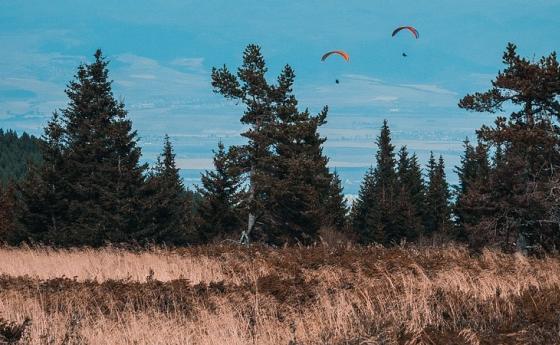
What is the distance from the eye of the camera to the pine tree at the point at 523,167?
19.5 m

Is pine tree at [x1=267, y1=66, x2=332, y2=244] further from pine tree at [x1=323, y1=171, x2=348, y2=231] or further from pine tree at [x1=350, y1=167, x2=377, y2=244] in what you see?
pine tree at [x1=350, y1=167, x2=377, y2=244]

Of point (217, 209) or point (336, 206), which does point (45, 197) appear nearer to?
point (217, 209)

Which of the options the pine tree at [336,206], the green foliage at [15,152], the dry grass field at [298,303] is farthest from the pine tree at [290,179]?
the green foliage at [15,152]

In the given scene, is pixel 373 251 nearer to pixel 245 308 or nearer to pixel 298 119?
pixel 245 308

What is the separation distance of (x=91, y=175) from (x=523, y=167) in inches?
958

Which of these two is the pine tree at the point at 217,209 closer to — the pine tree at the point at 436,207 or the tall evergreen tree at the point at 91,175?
the tall evergreen tree at the point at 91,175

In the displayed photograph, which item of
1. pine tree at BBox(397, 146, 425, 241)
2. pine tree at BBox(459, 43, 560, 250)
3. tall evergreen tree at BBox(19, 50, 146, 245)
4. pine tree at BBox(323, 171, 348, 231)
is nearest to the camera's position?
pine tree at BBox(459, 43, 560, 250)

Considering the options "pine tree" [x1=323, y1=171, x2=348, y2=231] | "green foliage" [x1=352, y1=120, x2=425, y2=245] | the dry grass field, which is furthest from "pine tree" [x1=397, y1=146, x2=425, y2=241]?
the dry grass field

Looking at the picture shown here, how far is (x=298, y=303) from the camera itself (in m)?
8.60

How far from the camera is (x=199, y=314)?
8.22 metres

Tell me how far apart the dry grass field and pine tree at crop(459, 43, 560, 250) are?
6990mm

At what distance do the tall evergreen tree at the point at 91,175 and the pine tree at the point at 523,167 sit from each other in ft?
65.7

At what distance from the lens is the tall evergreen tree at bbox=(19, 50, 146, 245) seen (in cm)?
3394

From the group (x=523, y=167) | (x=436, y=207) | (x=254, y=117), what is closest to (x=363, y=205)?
(x=436, y=207)
